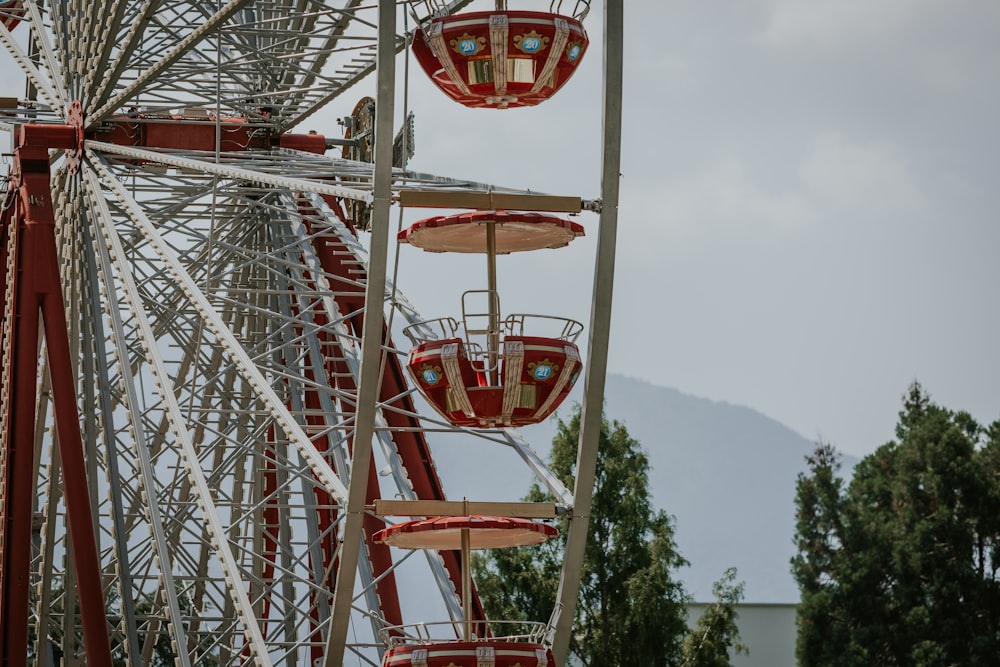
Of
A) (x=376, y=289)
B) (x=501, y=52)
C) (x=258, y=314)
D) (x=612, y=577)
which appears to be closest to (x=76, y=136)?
(x=258, y=314)

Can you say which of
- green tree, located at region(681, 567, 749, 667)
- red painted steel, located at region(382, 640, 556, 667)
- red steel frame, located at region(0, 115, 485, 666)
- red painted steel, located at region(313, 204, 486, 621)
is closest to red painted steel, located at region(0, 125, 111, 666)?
red steel frame, located at region(0, 115, 485, 666)

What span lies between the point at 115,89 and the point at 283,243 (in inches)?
93.0

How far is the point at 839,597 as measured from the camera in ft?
120

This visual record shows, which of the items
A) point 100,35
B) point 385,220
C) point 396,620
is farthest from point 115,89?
A: point 385,220

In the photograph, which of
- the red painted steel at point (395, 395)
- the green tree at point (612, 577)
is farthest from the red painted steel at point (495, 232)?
the green tree at point (612, 577)

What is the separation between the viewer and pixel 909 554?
35688 millimetres

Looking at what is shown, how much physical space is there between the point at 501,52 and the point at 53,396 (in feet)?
20.8

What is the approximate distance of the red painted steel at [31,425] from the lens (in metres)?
15.2

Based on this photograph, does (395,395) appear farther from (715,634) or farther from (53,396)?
(715,634)

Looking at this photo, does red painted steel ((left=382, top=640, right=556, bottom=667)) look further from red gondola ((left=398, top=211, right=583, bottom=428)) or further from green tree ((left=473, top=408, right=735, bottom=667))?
green tree ((left=473, top=408, right=735, bottom=667))

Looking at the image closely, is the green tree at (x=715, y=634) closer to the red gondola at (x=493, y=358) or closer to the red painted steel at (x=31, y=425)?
the red painted steel at (x=31, y=425)

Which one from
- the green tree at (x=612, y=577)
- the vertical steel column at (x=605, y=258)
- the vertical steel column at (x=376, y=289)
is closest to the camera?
the vertical steel column at (x=376, y=289)

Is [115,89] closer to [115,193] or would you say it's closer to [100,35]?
[100,35]

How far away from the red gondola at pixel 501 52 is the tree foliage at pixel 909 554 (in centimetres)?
2531
